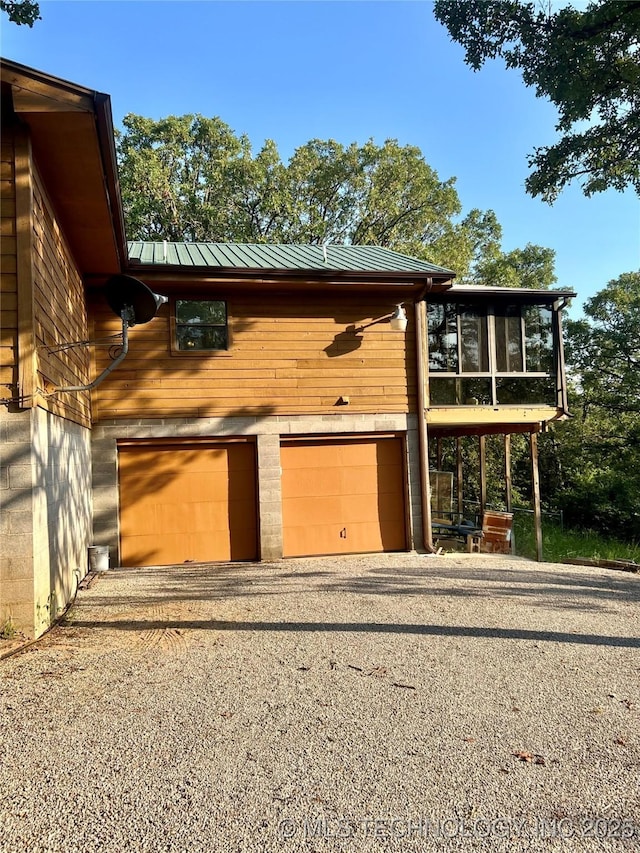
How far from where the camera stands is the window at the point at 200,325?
8867 millimetres

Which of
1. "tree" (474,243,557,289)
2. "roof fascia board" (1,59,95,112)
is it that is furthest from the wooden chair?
"tree" (474,243,557,289)

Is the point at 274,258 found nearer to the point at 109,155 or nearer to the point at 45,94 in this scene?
the point at 109,155

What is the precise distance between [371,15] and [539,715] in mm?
10343

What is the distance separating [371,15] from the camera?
922cm

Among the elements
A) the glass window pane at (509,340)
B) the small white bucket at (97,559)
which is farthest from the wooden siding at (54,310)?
the glass window pane at (509,340)

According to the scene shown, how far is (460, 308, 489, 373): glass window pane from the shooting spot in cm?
1060

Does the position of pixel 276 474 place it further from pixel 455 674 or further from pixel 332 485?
pixel 455 674

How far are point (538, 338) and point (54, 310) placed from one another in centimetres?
890

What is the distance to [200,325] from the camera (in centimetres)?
891

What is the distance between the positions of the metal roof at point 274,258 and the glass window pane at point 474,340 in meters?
1.18

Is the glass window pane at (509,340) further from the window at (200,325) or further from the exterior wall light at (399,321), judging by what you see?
the window at (200,325)

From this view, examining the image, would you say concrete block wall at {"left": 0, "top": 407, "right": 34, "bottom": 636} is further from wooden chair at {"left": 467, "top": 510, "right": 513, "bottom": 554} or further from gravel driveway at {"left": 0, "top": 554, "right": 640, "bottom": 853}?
wooden chair at {"left": 467, "top": 510, "right": 513, "bottom": 554}

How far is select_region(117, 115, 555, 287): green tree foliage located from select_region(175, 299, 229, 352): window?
38.9 feet

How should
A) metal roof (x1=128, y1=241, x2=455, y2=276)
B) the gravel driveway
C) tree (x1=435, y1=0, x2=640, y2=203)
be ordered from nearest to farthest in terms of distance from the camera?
the gravel driveway < tree (x1=435, y1=0, x2=640, y2=203) < metal roof (x1=128, y1=241, x2=455, y2=276)
